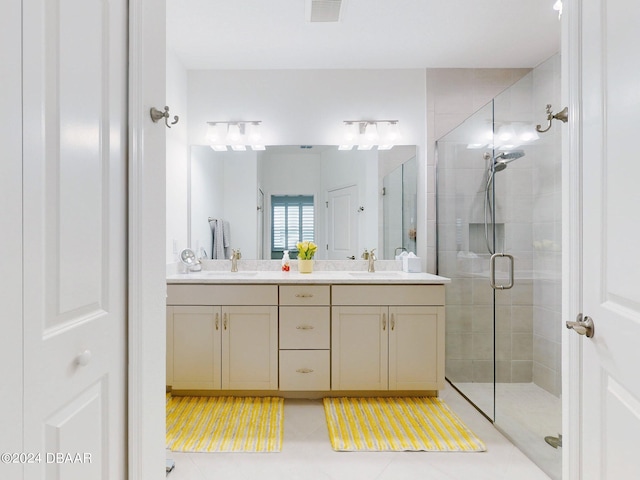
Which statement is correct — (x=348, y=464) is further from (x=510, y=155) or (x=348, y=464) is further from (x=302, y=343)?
(x=510, y=155)

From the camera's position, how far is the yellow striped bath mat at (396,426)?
190cm

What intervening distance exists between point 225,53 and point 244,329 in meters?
2.02

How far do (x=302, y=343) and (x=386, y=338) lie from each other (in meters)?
0.57

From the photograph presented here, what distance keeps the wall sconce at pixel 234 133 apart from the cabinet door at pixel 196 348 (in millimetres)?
1378

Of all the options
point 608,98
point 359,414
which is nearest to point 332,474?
point 359,414

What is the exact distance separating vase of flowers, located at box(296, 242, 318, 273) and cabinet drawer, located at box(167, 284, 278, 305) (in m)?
0.46

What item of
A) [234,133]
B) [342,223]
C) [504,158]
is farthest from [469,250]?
[234,133]

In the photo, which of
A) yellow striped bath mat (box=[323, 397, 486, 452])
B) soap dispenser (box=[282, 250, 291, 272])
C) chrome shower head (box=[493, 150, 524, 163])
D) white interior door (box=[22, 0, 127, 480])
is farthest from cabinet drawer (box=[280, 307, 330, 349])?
chrome shower head (box=[493, 150, 524, 163])

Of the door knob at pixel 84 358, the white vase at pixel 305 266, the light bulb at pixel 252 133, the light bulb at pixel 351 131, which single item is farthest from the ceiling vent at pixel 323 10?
the door knob at pixel 84 358

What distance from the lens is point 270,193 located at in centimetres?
299

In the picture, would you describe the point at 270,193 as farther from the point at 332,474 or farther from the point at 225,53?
the point at 332,474

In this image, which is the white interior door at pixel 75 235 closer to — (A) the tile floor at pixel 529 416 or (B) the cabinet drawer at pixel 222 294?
(B) the cabinet drawer at pixel 222 294

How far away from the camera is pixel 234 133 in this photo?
9.68 feet

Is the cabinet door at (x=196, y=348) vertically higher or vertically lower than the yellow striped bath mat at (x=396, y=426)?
higher
